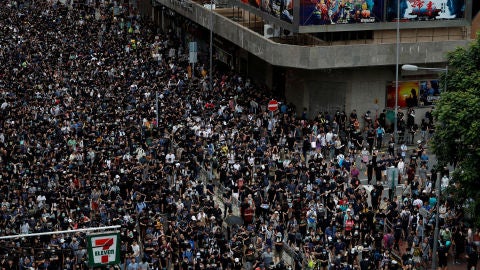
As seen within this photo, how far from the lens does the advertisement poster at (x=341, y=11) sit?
154ft

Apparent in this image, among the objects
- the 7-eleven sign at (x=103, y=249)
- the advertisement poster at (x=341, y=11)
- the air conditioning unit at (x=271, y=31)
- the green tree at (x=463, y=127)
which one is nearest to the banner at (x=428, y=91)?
the advertisement poster at (x=341, y=11)

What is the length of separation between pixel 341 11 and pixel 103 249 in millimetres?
24899

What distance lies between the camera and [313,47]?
46.6 metres

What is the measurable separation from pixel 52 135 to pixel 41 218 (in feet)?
31.2

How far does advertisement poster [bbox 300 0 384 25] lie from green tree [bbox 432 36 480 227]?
15966 mm

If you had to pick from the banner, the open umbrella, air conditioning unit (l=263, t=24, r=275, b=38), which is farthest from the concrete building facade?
the open umbrella

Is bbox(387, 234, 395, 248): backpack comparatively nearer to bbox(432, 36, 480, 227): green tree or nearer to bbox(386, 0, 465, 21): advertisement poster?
bbox(432, 36, 480, 227): green tree

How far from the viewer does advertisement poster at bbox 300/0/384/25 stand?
47.0 meters

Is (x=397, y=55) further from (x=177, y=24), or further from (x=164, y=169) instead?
(x=177, y=24)

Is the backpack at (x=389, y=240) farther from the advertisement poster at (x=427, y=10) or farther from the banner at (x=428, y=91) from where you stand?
the banner at (x=428, y=91)

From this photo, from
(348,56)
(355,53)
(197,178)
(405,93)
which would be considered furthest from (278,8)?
(197,178)

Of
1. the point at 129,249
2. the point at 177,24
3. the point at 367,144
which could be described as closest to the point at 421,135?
the point at 367,144

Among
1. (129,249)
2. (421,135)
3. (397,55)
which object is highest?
(397,55)

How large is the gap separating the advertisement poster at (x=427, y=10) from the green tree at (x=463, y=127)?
16253 mm
